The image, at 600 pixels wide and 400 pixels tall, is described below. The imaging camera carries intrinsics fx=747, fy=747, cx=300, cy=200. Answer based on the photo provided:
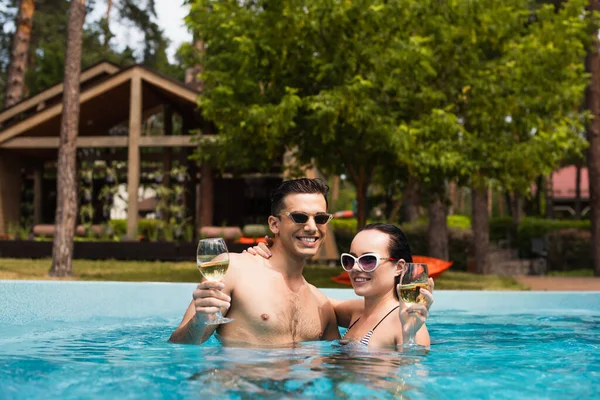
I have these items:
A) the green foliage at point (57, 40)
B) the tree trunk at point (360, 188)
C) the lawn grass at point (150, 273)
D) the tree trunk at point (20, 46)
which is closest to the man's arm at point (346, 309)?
the lawn grass at point (150, 273)

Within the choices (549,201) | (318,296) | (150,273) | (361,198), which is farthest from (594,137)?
(549,201)

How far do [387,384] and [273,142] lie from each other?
9.66 metres

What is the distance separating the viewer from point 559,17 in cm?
1393

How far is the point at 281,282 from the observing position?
4.49 m

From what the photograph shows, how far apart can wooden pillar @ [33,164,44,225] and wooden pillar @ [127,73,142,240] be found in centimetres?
564

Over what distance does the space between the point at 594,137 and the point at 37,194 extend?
57.8 ft

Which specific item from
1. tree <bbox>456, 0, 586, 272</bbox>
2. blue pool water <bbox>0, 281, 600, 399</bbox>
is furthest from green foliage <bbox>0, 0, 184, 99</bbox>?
blue pool water <bbox>0, 281, 600, 399</bbox>

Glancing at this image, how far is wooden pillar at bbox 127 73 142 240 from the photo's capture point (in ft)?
68.2

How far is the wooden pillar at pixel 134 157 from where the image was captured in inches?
819

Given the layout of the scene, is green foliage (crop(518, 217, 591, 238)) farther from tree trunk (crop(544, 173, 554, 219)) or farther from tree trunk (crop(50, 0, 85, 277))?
tree trunk (crop(50, 0, 85, 277))

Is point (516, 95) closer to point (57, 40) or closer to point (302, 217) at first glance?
point (302, 217)

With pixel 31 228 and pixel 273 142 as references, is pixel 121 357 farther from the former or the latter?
pixel 31 228

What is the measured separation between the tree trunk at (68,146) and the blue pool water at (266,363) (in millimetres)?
6557

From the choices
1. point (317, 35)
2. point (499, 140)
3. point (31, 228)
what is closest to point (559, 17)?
point (499, 140)
